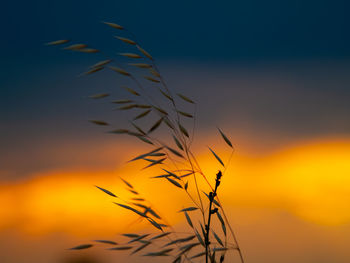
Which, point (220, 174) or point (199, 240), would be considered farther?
point (199, 240)

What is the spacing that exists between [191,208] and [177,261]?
0.19m

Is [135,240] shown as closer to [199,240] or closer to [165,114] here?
[199,240]

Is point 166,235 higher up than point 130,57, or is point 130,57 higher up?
point 130,57

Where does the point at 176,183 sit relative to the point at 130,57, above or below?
below

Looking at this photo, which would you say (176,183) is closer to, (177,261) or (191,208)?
(191,208)

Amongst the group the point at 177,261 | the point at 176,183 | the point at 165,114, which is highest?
the point at 165,114

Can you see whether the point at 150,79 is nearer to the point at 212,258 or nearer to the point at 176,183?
the point at 176,183

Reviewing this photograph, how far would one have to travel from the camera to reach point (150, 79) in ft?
4.21

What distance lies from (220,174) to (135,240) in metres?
0.37

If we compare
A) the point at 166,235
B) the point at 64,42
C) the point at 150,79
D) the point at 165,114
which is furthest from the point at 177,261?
the point at 64,42

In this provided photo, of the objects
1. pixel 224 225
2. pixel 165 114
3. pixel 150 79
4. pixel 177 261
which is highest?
pixel 150 79

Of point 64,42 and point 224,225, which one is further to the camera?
point 224,225

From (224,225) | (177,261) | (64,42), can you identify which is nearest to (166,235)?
(177,261)

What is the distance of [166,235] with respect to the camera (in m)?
1.28
